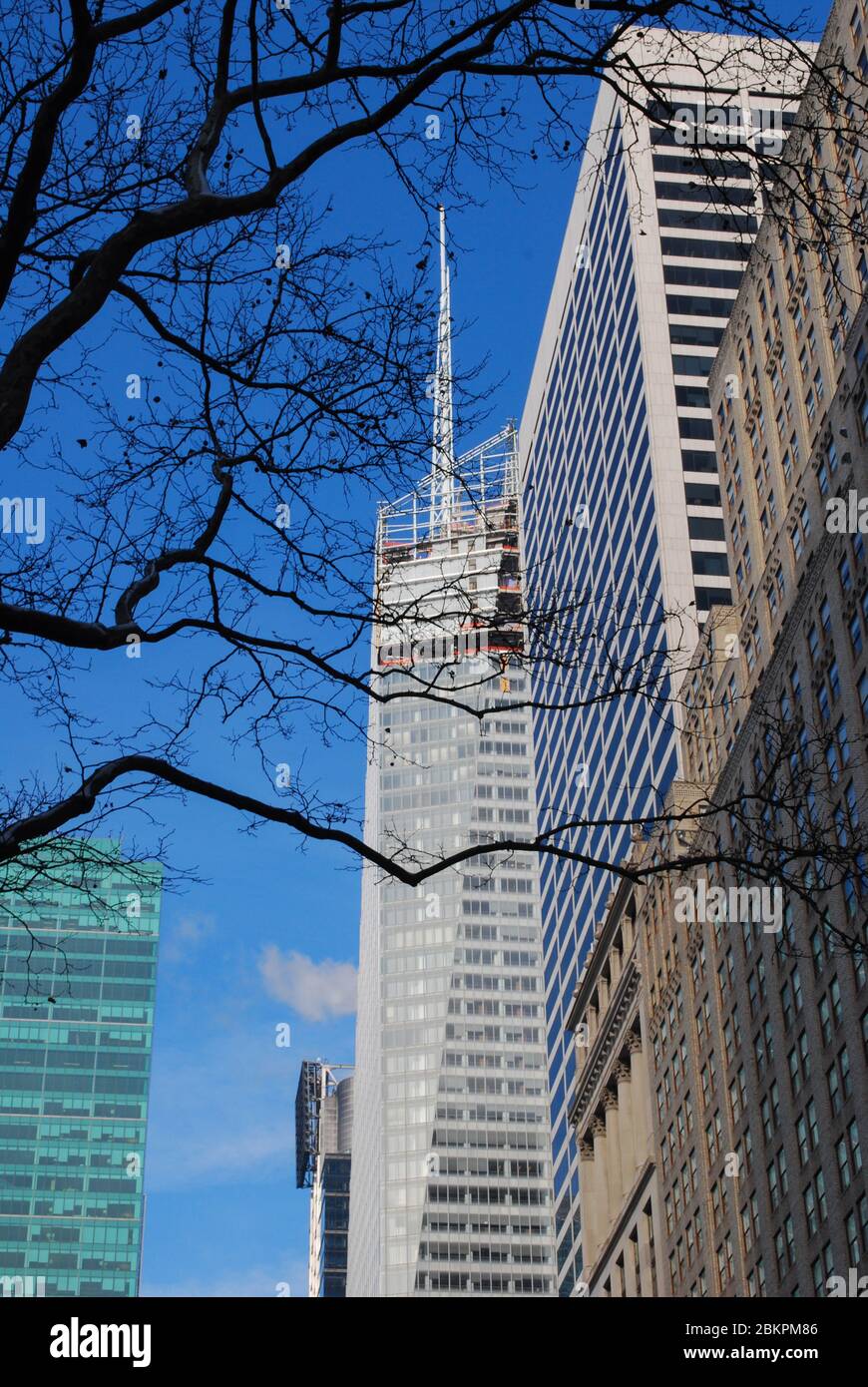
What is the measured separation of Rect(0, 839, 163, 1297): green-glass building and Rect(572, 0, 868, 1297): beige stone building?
8367 centimetres

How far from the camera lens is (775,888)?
7156 centimetres

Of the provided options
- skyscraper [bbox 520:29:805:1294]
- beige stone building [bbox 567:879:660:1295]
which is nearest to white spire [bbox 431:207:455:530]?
beige stone building [bbox 567:879:660:1295]

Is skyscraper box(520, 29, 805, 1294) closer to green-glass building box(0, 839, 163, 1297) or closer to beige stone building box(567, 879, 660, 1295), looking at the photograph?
beige stone building box(567, 879, 660, 1295)

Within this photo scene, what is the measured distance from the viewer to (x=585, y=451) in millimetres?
144000

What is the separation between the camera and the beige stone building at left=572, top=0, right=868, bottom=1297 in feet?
199

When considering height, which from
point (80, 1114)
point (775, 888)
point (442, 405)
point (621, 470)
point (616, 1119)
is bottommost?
point (616, 1119)

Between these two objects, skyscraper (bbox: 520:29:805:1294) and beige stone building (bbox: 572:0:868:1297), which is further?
skyscraper (bbox: 520:29:805:1294)

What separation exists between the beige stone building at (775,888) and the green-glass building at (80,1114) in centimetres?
8367

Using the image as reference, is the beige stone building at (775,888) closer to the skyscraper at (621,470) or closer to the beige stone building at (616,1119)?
the beige stone building at (616,1119)

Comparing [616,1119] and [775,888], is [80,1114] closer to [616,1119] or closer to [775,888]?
[616,1119]

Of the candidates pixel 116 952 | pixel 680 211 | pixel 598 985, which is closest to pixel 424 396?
pixel 598 985

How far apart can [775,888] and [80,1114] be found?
121m

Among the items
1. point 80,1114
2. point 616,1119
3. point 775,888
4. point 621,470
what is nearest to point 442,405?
point 775,888

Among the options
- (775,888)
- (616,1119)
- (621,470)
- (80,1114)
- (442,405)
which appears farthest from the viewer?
(80,1114)
